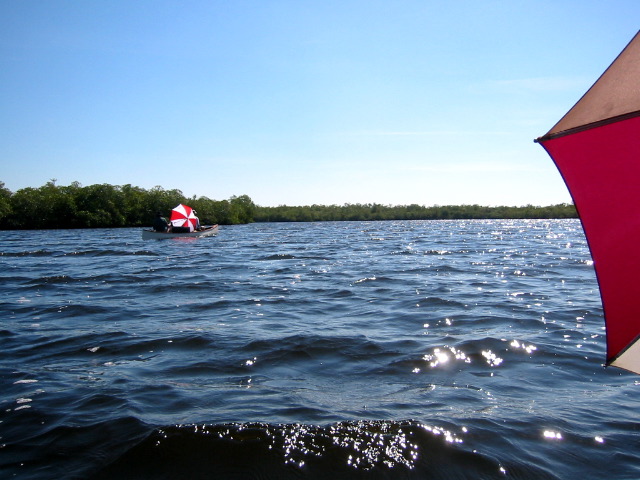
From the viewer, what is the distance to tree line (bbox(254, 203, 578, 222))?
124 metres

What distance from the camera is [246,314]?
32.1 feet

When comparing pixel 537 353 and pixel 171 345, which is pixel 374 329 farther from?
pixel 171 345

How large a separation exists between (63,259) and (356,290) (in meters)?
16.4

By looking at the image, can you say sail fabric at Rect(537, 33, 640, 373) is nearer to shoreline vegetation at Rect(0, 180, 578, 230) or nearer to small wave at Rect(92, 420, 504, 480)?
small wave at Rect(92, 420, 504, 480)

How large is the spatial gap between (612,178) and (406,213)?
13214 cm

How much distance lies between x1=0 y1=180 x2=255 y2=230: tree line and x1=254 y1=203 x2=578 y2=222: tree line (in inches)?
1060

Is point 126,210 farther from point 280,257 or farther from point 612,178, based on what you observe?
point 612,178

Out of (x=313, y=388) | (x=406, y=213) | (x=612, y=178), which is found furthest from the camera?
(x=406, y=213)

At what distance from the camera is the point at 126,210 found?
280 ft

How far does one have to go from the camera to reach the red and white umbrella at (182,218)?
123ft

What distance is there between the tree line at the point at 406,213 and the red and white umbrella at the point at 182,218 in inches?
3283

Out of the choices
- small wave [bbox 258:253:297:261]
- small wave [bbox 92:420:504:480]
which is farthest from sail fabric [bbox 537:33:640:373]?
small wave [bbox 258:253:297:261]

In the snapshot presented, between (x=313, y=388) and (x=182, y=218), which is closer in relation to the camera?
(x=313, y=388)

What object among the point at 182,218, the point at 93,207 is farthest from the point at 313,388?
the point at 93,207
